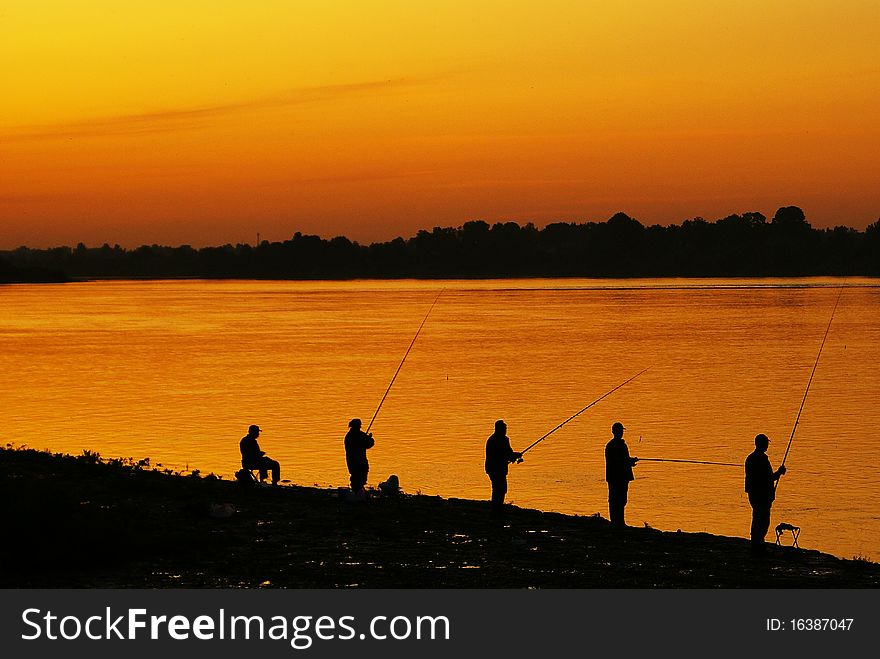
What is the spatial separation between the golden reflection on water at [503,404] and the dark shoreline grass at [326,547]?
396 cm

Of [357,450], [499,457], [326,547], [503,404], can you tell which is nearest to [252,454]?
[357,450]

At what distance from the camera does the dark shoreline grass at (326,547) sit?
1267cm

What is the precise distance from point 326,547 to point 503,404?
24519 millimetres

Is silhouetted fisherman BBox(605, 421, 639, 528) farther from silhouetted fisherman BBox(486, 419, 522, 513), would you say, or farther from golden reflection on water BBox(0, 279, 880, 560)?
golden reflection on water BBox(0, 279, 880, 560)

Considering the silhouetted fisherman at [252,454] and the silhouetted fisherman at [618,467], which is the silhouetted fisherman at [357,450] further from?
the silhouetted fisherman at [618,467]

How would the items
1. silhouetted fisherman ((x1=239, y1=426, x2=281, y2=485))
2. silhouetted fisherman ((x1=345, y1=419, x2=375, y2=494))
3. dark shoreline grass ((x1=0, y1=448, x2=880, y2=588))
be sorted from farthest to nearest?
silhouetted fisherman ((x1=239, y1=426, x2=281, y2=485)) → silhouetted fisherman ((x1=345, y1=419, x2=375, y2=494)) → dark shoreline grass ((x1=0, y1=448, x2=880, y2=588))

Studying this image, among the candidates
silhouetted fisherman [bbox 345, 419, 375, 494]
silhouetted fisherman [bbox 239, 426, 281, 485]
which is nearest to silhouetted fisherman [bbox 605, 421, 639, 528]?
silhouetted fisherman [bbox 345, 419, 375, 494]

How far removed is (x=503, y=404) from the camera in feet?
127

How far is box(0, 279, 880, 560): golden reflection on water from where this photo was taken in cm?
2327

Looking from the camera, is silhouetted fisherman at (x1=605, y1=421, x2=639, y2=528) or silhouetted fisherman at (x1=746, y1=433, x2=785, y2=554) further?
silhouetted fisherman at (x1=605, y1=421, x2=639, y2=528)

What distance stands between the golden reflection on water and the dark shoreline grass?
3.96m

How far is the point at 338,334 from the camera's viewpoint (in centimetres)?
7975

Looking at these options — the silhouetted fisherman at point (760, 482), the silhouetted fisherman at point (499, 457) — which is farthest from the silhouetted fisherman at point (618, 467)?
Answer: the silhouetted fisherman at point (760, 482)
